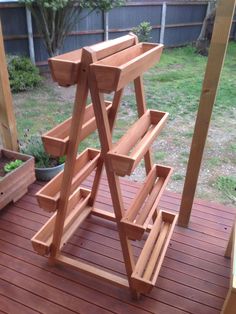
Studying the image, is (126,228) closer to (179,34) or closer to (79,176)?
(79,176)

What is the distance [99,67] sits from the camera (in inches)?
43.6

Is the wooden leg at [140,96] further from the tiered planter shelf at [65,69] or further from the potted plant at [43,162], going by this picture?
the potted plant at [43,162]

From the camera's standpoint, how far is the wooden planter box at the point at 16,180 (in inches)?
81.0

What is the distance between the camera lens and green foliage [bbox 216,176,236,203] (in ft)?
8.33

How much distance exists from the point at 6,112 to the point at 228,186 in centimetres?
198

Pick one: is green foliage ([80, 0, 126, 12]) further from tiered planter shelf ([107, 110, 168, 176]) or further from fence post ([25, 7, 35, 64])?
tiered planter shelf ([107, 110, 168, 176])

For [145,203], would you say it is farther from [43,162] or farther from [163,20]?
[163,20]

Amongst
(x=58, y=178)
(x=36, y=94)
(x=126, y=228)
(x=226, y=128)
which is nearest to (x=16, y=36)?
(x=36, y=94)

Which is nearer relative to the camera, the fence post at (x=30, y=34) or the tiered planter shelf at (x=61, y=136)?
the tiered planter shelf at (x=61, y=136)

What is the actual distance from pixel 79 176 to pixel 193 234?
3.02 ft

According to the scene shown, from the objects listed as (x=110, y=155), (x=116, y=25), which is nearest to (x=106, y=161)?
(x=110, y=155)

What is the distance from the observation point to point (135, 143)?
1.50 metres

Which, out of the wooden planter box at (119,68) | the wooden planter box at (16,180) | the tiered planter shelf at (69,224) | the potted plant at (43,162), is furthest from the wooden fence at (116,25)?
the wooden planter box at (119,68)

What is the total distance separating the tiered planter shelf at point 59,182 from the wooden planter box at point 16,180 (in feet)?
2.04
